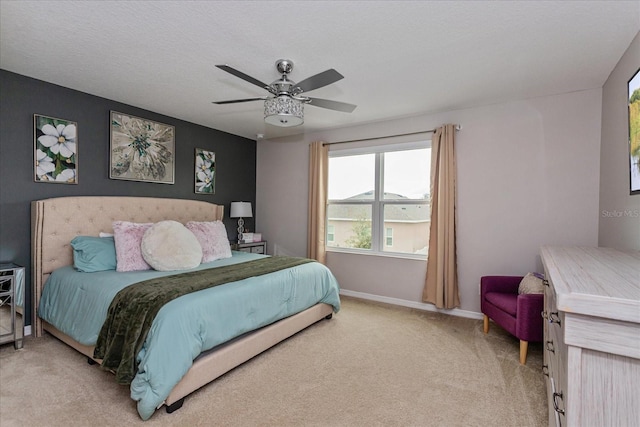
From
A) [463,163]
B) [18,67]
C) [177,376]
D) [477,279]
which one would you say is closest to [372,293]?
[477,279]

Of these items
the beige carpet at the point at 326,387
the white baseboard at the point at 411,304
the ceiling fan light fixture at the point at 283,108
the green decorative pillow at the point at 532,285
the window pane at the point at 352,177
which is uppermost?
the ceiling fan light fixture at the point at 283,108

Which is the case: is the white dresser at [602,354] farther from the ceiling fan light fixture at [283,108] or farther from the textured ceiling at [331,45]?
the ceiling fan light fixture at [283,108]

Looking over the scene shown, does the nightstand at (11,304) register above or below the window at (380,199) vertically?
below

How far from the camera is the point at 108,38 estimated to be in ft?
7.29

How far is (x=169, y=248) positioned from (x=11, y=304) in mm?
1273

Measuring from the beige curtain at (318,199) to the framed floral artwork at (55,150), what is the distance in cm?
284

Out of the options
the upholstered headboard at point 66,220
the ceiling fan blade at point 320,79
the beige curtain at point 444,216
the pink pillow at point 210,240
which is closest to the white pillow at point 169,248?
the pink pillow at point 210,240

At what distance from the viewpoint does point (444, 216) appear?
371 centimetres

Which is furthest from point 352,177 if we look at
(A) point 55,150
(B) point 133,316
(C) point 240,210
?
(A) point 55,150

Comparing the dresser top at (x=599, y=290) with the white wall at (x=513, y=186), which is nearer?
the dresser top at (x=599, y=290)

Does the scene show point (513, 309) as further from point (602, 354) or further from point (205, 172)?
point (205, 172)

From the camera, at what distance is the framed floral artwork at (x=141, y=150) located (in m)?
3.54

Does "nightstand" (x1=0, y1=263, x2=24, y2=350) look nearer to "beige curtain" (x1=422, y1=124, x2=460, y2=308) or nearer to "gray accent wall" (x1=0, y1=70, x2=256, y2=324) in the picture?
"gray accent wall" (x1=0, y1=70, x2=256, y2=324)

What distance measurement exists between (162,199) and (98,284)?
1.69 metres
